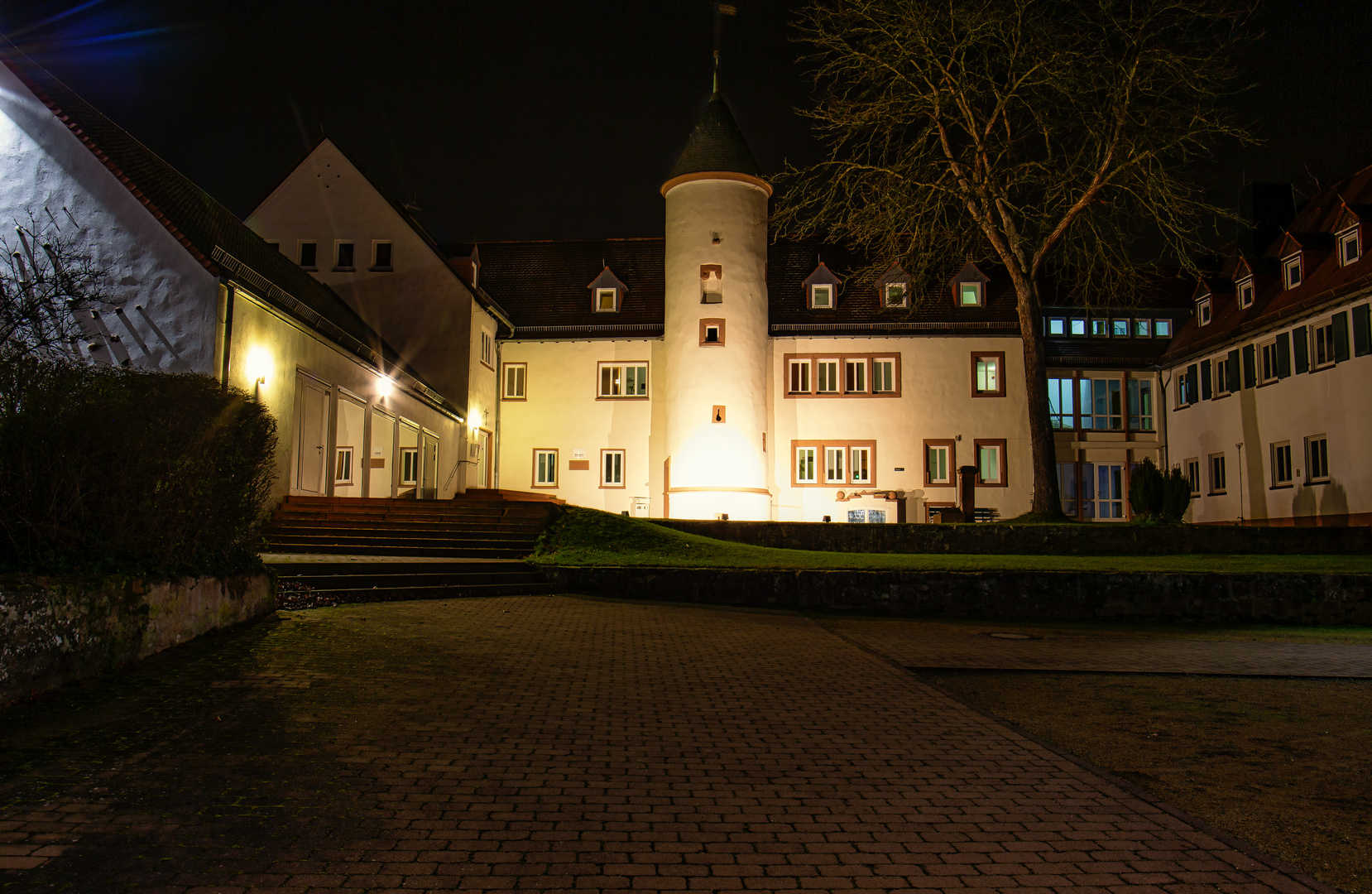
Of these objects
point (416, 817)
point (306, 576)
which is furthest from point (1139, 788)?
point (306, 576)

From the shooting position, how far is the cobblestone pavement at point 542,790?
4.01 m

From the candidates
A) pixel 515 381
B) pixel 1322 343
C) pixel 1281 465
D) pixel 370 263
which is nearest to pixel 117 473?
pixel 370 263

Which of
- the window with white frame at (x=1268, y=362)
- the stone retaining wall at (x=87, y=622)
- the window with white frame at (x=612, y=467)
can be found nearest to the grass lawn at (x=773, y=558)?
the stone retaining wall at (x=87, y=622)

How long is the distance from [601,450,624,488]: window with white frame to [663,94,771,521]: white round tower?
7.29 feet

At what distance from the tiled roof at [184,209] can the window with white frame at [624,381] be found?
1186 centimetres

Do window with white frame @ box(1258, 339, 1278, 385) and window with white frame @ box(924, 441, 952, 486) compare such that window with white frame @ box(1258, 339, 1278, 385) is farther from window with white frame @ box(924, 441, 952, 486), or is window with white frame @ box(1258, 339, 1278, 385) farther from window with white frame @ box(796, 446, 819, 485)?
window with white frame @ box(796, 446, 819, 485)

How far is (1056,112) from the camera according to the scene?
24.2m

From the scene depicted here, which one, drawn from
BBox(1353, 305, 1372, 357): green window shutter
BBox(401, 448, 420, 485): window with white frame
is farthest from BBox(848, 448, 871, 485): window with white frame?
BBox(401, 448, 420, 485): window with white frame

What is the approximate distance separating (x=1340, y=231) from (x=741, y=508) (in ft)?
68.0

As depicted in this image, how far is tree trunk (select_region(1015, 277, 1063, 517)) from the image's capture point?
80.4 ft

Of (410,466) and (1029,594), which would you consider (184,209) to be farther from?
(1029,594)

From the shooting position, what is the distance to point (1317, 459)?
29.0 m

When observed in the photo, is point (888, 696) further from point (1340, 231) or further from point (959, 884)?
point (1340, 231)

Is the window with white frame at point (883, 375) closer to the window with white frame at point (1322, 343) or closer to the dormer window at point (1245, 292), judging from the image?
the dormer window at point (1245, 292)
